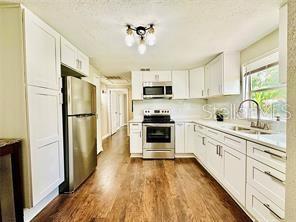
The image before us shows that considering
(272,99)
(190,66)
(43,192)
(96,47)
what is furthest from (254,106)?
(43,192)

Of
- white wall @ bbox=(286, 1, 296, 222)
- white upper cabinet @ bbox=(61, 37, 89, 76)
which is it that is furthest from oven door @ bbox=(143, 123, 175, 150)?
white wall @ bbox=(286, 1, 296, 222)

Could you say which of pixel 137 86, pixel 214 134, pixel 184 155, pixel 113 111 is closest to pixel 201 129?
pixel 214 134

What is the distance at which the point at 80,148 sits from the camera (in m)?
2.64

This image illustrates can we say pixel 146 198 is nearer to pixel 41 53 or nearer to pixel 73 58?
pixel 41 53

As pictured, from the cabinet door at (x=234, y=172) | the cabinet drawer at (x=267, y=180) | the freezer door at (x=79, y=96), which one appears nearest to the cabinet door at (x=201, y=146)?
the cabinet door at (x=234, y=172)

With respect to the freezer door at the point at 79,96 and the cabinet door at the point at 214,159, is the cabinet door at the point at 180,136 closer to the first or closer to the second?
the cabinet door at the point at 214,159

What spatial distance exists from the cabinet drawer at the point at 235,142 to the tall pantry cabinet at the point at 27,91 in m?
2.19

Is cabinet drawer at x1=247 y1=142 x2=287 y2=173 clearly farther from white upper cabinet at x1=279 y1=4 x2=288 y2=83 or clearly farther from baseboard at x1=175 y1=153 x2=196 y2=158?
baseboard at x1=175 y1=153 x2=196 y2=158

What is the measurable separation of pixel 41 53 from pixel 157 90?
2.82 metres

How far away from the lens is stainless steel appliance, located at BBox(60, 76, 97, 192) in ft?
7.82

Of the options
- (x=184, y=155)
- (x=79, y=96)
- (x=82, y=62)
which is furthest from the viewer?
(x=184, y=155)

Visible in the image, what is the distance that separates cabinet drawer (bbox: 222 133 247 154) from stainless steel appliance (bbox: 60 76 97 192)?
2.09 metres

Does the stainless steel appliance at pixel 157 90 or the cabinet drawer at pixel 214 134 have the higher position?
the stainless steel appliance at pixel 157 90

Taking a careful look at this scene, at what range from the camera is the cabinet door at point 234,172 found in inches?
75.1
